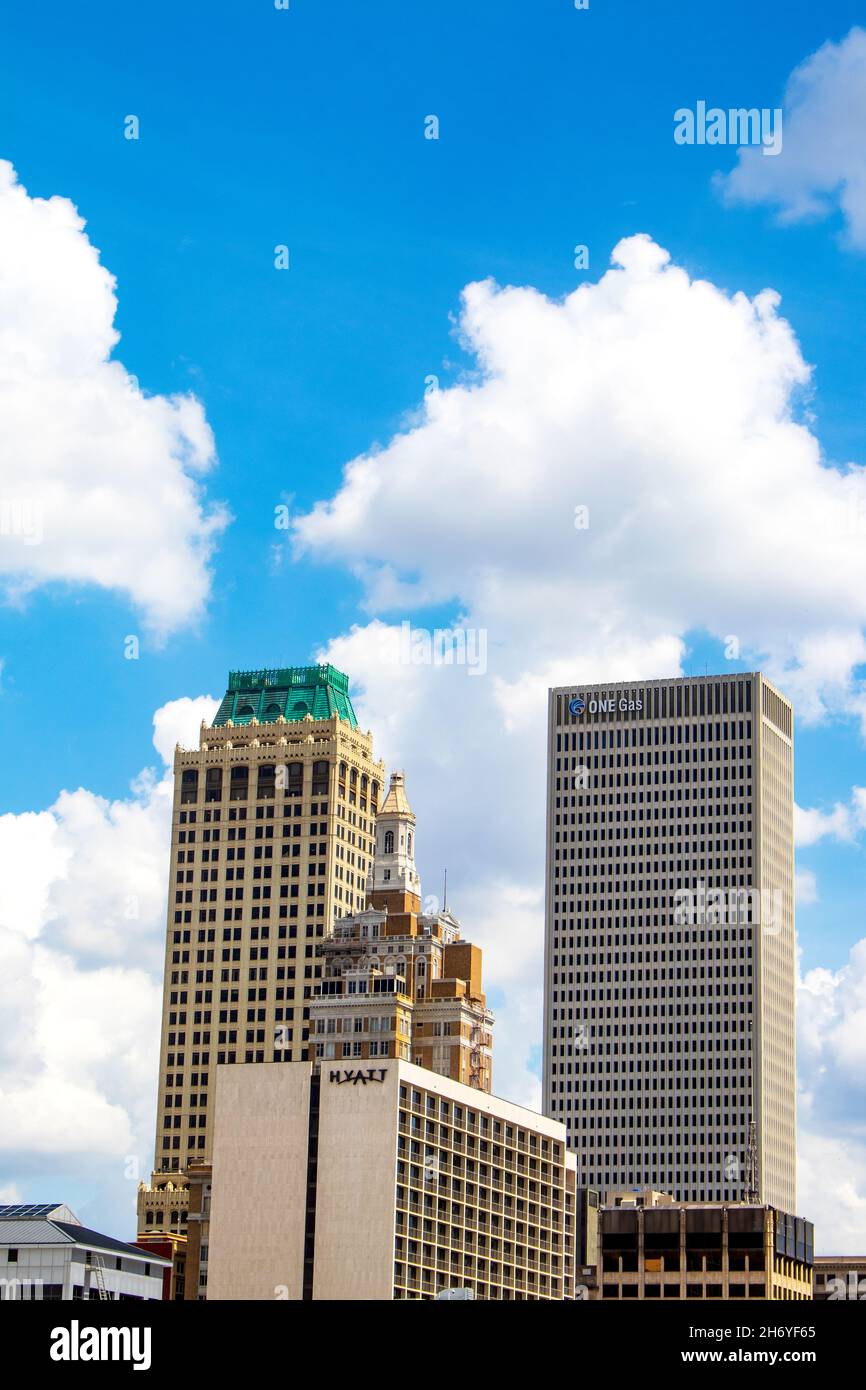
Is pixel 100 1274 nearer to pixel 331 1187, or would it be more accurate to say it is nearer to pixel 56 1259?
pixel 56 1259

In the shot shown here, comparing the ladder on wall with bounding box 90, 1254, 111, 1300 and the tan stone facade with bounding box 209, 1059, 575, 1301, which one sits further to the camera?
the tan stone facade with bounding box 209, 1059, 575, 1301

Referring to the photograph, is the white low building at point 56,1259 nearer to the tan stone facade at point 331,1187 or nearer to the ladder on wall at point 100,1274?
the ladder on wall at point 100,1274

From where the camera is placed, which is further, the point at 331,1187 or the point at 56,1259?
the point at 331,1187

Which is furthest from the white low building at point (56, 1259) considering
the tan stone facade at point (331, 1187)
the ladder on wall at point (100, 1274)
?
the tan stone facade at point (331, 1187)

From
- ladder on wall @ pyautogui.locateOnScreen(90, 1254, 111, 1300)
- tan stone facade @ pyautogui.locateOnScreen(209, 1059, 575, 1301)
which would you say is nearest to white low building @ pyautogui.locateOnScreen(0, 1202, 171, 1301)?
ladder on wall @ pyautogui.locateOnScreen(90, 1254, 111, 1300)

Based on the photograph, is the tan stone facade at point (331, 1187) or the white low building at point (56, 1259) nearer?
the white low building at point (56, 1259)

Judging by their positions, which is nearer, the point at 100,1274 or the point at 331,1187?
the point at 100,1274

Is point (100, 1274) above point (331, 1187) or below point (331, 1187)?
below

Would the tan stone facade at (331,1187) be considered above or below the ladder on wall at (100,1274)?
above

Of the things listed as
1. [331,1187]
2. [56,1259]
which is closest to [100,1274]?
[56,1259]

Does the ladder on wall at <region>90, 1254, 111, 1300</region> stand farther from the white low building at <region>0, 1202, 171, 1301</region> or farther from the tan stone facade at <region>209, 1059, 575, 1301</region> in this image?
the tan stone facade at <region>209, 1059, 575, 1301</region>
